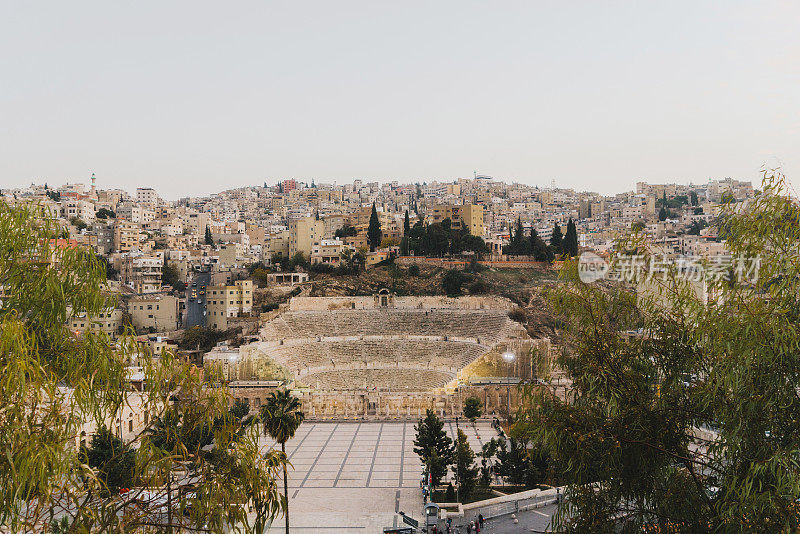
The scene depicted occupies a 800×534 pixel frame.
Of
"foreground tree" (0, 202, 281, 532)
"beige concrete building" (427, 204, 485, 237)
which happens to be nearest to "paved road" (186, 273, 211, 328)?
"beige concrete building" (427, 204, 485, 237)

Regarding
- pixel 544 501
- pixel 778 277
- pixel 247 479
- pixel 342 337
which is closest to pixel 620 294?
pixel 778 277

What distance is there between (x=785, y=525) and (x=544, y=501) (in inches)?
558

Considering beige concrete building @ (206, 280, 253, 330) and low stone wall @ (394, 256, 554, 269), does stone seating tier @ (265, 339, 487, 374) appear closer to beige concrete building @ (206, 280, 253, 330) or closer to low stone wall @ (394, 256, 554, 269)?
beige concrete building @ (206, 280, 253, 330)

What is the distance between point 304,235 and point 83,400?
67.0m

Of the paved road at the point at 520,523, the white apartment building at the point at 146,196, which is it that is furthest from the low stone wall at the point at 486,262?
the white apartment building at the point at 146,196

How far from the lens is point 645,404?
731 centimetres

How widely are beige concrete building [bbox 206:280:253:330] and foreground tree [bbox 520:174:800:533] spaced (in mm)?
49458

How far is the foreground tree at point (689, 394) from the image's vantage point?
595cm

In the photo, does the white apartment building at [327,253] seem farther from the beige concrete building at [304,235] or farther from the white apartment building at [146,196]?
the white apartment building at [146,196]

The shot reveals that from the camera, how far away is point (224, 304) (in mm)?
55250

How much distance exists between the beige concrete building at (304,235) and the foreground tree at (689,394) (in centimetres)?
6358

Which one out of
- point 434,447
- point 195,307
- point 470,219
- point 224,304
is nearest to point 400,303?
point 224,304

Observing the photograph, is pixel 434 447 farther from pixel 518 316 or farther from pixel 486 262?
pixel 486 262

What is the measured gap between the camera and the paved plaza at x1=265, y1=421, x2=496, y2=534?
1886cm
